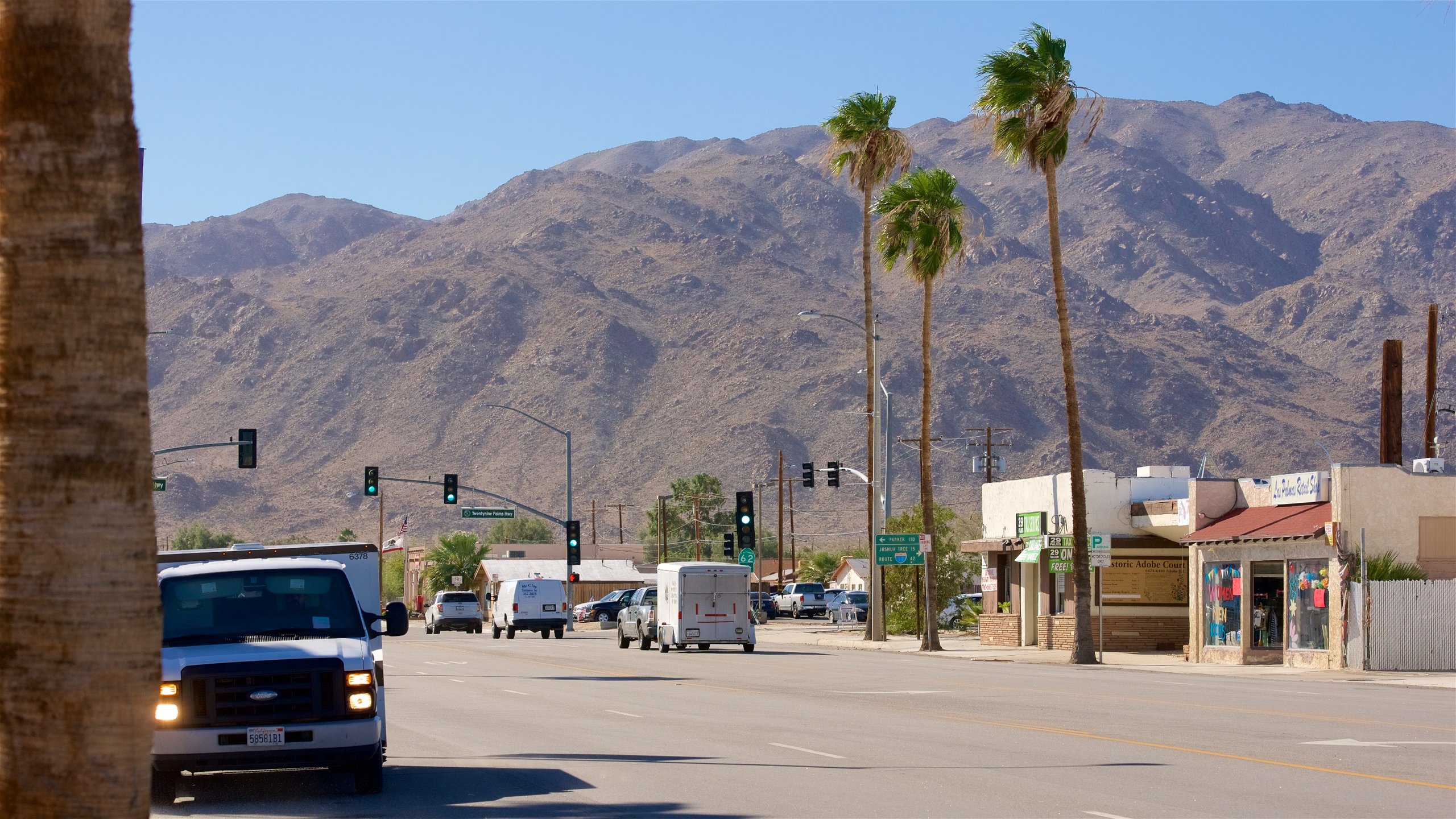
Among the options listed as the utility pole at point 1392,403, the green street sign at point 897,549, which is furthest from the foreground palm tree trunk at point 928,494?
the utility pole at point 1392,403

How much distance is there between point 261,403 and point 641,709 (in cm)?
16082

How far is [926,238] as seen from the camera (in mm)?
46281

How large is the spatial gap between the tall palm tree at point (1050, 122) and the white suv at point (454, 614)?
37099 millimetres

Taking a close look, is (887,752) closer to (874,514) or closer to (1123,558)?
(1123,558)

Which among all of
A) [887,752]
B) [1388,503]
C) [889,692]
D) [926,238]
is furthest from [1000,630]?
[887,752]

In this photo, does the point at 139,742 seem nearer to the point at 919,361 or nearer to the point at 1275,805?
the point at 1275,805

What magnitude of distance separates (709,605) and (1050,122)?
1523 cm

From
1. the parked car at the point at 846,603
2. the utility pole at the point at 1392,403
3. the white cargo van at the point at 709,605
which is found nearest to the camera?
the utility pole at the point at 1392,403

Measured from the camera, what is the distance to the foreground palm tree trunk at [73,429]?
222 inches

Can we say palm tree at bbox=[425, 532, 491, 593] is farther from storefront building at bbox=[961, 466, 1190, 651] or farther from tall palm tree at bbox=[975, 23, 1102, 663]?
tall palm tree at bbox=[975, 23, 1102, 663]

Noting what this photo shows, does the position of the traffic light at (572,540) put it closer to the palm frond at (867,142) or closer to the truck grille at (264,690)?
the palm frond at (867,142)

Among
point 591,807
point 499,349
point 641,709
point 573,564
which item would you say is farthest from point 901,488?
point 591,807

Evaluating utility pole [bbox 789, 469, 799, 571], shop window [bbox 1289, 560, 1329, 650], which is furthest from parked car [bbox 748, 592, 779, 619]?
shop window [bbox 1289, 560, 1329, 650]

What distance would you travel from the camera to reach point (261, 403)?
177 metres
